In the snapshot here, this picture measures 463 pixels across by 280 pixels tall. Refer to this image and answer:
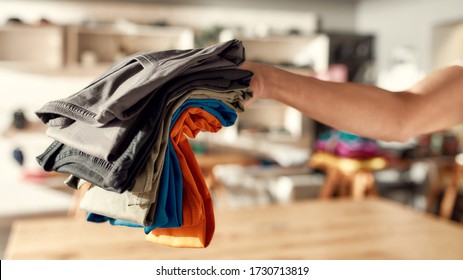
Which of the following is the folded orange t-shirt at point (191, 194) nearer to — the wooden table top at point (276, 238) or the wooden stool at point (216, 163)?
the wooden table top at point (276, 238)

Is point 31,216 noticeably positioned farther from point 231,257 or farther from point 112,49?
point 231,257

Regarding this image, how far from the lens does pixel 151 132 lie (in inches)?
22.2

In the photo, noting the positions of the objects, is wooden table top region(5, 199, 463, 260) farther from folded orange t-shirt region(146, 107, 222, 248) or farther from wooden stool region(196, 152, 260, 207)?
wooden stool region(196, 152, 260, 207)

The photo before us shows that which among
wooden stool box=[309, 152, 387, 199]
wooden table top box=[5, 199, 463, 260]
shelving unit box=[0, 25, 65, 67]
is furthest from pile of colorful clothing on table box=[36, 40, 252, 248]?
shelving unit box=[0, 25, 65, 67]

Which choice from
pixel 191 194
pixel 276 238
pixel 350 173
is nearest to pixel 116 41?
pixel 350 173

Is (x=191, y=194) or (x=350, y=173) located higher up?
(x=191, y=194)

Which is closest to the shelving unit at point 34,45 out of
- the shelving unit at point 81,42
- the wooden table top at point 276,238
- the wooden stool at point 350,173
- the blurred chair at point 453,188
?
the shelving unit at point 81,42

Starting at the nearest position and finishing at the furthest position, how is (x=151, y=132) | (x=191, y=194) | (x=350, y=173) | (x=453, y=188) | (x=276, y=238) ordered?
(x=151, y=132) → (x=191, y=194) → (x=276, y=238) → (x=350, y=173) → (x=453, y=188)

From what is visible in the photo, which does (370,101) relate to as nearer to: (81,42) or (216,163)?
(216,163)

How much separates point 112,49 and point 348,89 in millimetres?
3949

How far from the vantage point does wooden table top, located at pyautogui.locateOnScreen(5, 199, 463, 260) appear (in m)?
1.46

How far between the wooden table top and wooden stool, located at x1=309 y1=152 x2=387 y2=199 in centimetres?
201

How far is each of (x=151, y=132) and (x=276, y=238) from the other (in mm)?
1168
